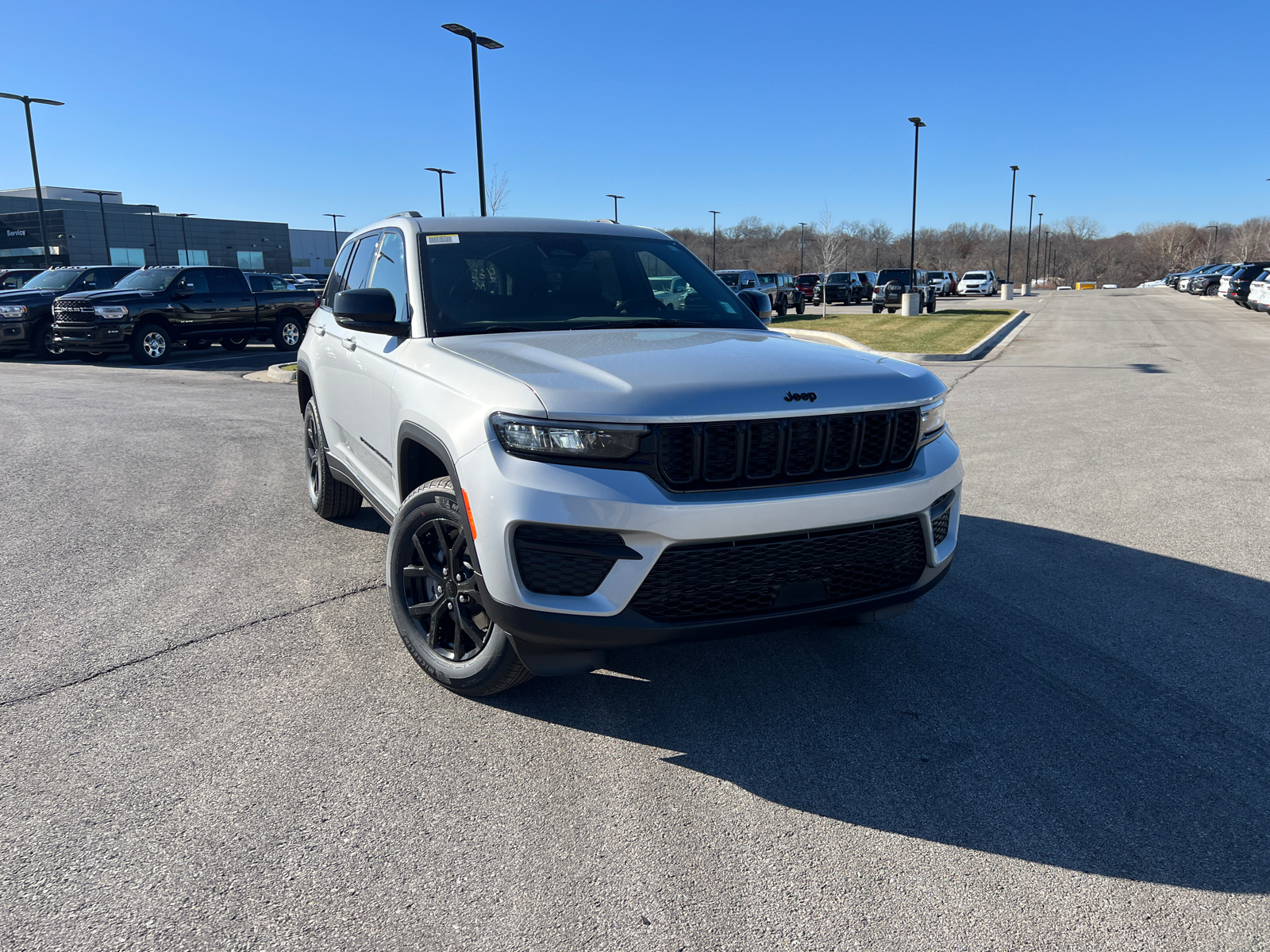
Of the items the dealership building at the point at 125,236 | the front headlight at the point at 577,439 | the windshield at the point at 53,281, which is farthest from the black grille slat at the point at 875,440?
the dealership building at the point at 125,236

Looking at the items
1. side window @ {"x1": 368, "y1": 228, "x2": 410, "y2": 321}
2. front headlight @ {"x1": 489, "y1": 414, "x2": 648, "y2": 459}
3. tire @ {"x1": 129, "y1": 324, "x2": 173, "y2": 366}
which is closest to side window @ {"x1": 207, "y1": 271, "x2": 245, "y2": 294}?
tire @ {"x1": 129, "y1": 324, "x2": 173, "y2": 366}

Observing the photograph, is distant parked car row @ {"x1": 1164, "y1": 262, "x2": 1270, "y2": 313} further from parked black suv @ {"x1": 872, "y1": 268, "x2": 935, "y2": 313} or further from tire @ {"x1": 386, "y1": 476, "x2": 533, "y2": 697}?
tire @ {"x1": 386, "y1": 476, "x2": 533, "y2": 697}

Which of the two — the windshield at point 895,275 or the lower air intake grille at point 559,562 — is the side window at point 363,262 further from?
the windshield at point 895,275

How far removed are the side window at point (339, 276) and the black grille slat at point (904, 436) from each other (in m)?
3.77

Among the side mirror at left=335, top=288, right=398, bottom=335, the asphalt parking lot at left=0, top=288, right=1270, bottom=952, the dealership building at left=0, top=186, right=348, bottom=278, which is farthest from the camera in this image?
the dealership building at left=0, top=186, right=348, bottom=278

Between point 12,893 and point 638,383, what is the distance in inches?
89.3

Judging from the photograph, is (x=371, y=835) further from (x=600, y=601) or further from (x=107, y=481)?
(x=107, y=481)

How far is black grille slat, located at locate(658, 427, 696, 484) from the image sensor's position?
3.00m

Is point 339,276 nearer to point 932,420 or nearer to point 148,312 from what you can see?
point 932,420

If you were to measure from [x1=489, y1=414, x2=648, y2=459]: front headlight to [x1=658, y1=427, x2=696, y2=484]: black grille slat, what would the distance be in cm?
9

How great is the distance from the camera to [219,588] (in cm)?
504

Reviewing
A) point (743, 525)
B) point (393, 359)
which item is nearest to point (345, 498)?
point (393, 359)

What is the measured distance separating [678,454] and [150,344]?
19208 millimetres

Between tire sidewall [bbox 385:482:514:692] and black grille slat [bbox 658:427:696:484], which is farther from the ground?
black grille slat [bbox 658:427:696:484]
